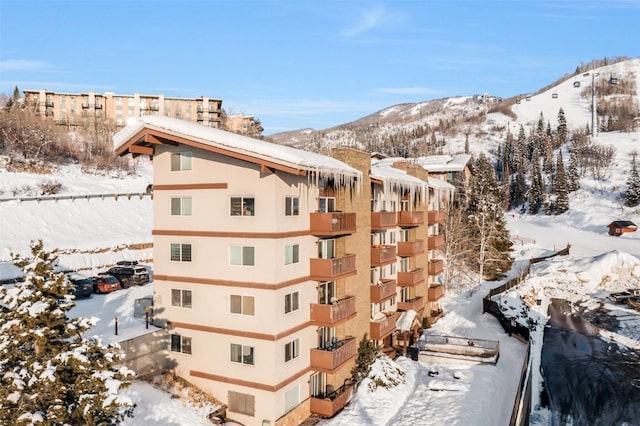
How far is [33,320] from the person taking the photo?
480 inches

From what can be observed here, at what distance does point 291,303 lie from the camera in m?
22.6

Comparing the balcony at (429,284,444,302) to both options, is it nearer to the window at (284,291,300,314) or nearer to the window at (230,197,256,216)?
the window at (284,291,300,314)

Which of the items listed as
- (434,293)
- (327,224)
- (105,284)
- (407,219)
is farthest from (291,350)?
(434,293)

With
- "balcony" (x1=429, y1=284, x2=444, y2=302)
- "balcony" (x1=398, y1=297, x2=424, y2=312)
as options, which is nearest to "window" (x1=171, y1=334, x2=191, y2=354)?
"balcony" (x1=398, y1=297, x2=424, y2=312)

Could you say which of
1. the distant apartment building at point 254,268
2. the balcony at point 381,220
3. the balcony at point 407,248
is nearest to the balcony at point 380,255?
the balcony at point 381,220

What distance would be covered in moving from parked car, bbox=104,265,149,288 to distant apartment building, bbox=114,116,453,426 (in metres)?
12.5

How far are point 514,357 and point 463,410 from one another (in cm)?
1007

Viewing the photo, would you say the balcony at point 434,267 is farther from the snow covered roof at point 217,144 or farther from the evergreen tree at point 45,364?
the evergreen tree at point 45,364

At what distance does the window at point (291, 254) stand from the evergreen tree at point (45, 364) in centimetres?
1030

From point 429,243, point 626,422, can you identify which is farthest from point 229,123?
point 626,422

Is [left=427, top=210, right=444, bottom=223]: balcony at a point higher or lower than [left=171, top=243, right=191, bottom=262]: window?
higher

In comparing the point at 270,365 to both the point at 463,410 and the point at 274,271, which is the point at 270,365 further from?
the point at 463,410

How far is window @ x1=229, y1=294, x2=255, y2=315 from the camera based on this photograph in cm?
2189

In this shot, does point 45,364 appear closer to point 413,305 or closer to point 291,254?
point 291,254
